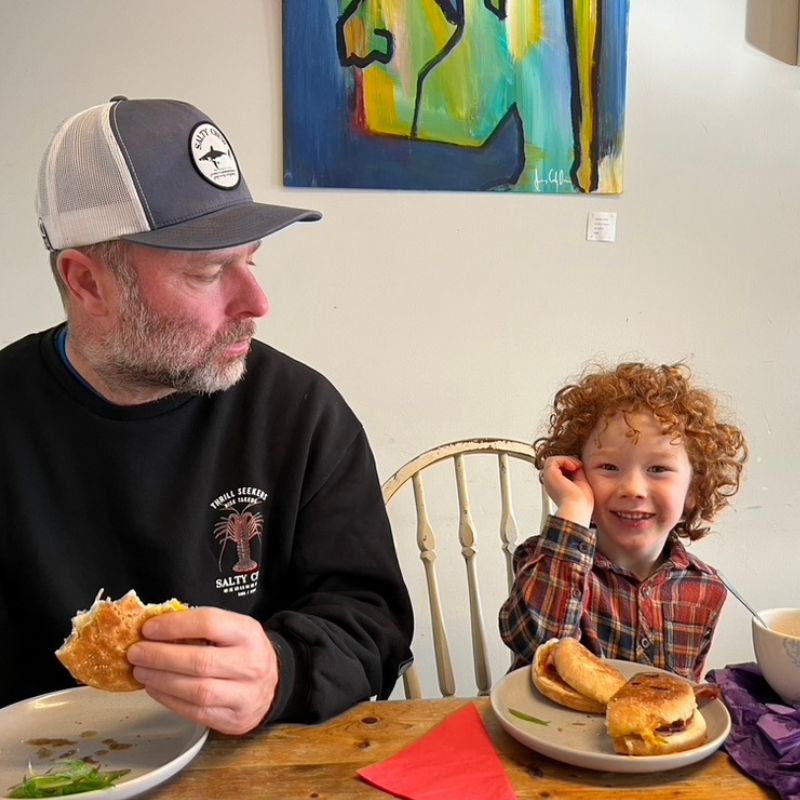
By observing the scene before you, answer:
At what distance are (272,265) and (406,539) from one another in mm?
809

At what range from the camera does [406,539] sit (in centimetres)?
246

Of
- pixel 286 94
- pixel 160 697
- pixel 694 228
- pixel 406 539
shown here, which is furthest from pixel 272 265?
pixel 160 697

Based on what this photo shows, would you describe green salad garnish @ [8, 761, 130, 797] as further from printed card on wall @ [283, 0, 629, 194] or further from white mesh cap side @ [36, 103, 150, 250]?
printed card on wall @ [283, 0, 629, 194]

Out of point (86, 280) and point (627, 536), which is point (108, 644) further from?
point (627, 536)

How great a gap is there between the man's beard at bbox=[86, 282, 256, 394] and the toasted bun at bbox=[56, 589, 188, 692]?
14.2 inches

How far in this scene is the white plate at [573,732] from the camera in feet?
2.95

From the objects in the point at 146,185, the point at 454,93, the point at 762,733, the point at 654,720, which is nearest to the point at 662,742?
the point at 654,720

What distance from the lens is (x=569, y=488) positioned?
4.52 ft

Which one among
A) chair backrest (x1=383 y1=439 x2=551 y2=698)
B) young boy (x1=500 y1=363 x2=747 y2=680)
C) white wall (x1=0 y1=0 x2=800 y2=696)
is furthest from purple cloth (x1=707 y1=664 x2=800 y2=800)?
white wall (x1=0 y1=0 x2=800 y2=696)

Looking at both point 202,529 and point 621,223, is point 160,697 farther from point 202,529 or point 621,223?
point 621,223

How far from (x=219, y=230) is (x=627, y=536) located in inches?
29.6
